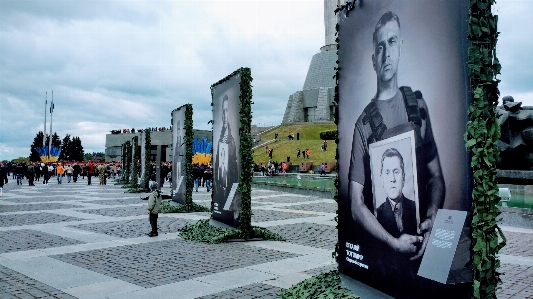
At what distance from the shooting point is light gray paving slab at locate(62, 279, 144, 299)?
6004 mm

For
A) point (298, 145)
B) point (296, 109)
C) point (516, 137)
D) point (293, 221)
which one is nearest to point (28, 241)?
point (293, 221)

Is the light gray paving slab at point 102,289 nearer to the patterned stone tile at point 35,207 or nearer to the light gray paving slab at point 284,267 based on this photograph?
the light gray paving slab at point 284,267

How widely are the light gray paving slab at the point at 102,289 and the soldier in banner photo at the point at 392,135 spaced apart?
11.0ft

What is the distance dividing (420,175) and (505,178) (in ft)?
47.6

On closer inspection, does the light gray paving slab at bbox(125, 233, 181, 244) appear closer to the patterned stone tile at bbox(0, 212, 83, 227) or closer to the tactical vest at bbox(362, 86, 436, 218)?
the patterned stone tile at bbox(0, 212, 83, 227)

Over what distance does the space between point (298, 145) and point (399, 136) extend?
5621cm

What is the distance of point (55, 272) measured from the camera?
23.8 feet

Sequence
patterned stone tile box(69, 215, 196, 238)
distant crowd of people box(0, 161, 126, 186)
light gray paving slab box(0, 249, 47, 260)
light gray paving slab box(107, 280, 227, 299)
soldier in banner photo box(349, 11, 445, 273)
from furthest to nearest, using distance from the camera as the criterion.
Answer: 1. distant crowd of people box(0, 161, 126, 186)
2. patterned stone tile box(69, 215, 196, 238)
3. light gray paving slab box(0, 249, 47, 260)
4. light gray paving slab box(107, 280, 227, 299)
5. soldier in banner photo box(349, 11, 445, 273)

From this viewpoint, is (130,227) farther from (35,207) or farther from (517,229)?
(517,229)

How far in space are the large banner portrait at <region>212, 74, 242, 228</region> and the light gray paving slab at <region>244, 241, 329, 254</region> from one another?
2.87 ft

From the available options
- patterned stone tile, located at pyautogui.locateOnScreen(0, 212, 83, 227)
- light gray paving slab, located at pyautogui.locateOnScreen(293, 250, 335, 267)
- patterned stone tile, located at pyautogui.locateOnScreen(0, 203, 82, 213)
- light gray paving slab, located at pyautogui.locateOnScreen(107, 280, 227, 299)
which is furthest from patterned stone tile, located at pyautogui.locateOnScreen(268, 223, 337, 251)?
patterned stone tile, located at pyautogui.locateOnScreen(0, 203, 82, 213)

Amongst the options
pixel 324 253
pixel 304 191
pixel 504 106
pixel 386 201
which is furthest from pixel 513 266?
pixel 304 191

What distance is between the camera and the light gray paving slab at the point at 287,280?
6480mm

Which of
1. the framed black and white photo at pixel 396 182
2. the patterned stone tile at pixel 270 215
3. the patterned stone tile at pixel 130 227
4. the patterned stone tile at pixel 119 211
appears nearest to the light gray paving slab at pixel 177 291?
the framed black and white photo at pixel 396 182
